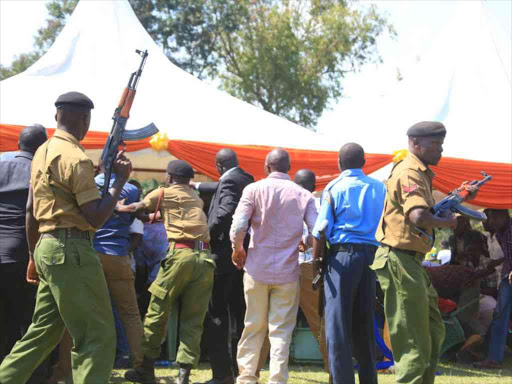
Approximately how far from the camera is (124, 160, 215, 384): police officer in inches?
248

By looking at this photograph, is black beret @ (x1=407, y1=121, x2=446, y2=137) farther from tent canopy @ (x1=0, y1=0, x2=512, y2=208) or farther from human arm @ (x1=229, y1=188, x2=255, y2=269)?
tent canopy @ (x1=0, y1=0, x2=512, y2=208)

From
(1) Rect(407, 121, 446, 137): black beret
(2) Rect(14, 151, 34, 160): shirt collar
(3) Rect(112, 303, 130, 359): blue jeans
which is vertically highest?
(1) Rect(407, 121, 446, 137): black beret

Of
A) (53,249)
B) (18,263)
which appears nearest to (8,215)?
(18,263)

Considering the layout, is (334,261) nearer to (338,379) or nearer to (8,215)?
(338,379)

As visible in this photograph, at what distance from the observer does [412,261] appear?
4762 millimetres

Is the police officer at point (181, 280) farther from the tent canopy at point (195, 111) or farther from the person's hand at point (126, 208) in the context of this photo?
the tent canopy at point (195, 111)

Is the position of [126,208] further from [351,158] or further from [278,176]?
[351,158]

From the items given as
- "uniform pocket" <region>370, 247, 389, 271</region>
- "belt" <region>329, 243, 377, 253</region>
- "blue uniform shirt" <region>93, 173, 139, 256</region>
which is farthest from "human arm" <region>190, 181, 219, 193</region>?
"uniform pocket" <region>370, 247, 389, 271</region>

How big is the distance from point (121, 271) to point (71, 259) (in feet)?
8.24

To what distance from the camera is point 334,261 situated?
214 inches

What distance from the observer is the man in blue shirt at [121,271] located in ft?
21.2

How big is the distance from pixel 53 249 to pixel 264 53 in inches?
1039

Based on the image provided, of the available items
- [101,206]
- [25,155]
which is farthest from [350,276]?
[25,155]

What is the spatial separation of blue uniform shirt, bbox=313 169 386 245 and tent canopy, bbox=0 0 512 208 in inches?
115
